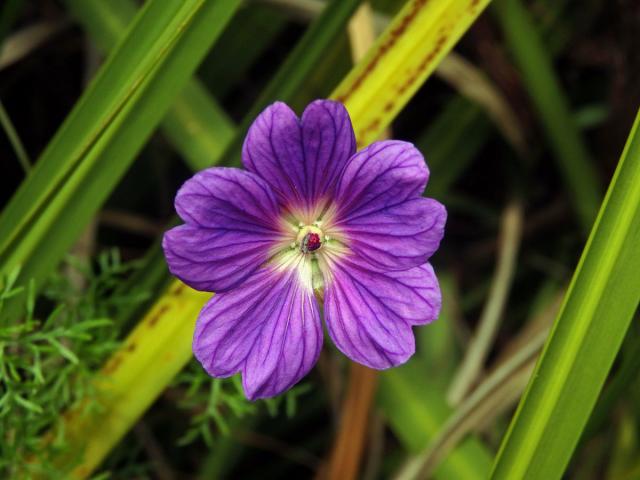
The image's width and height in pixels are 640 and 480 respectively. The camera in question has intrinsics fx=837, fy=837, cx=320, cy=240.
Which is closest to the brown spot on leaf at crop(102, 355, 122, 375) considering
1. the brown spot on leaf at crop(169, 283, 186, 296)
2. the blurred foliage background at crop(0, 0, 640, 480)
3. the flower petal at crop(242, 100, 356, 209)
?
the blurred foliage background at crop(0, 0, 640, 480)

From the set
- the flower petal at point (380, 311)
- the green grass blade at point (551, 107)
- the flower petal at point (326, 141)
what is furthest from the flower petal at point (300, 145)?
the green grass blade at point (551, 107)

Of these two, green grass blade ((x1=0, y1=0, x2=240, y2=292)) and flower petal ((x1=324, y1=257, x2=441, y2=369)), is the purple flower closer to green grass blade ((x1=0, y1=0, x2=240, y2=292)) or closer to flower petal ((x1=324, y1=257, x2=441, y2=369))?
flower petal ((x1=324, y1=257, x2=441, y2=369))

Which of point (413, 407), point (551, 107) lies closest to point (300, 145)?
point (413, 407)

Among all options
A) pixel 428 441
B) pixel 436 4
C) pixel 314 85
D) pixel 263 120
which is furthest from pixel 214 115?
pixel 428 441

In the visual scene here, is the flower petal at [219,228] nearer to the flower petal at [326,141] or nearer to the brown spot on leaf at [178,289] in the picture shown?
the flower petal at [326,141]

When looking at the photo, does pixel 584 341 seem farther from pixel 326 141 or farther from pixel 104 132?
pixel 104 132

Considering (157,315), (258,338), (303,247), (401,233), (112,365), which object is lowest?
(112,365)
